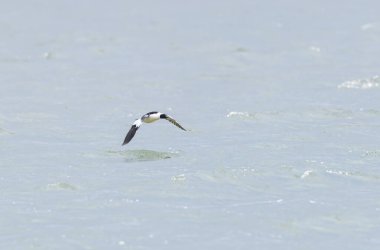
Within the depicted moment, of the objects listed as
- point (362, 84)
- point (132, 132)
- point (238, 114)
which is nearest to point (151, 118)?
point (132, 132)

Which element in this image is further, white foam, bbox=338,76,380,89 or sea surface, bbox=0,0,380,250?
white foam, bbox=338,76,380,89

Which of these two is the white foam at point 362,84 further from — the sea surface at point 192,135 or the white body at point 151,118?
the white body at point 151,118

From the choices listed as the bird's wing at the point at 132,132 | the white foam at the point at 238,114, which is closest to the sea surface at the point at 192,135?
the white foam at the point at 238,114

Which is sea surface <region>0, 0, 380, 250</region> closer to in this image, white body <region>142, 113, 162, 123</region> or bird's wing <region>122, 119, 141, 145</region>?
bird's wing <region>122, 119, 141, 145</region>

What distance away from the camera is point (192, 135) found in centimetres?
2709

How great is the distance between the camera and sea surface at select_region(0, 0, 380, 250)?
57.8 feet

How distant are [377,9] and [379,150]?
37363 mm

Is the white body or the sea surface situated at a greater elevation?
the white body

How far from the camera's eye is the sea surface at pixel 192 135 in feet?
57.8

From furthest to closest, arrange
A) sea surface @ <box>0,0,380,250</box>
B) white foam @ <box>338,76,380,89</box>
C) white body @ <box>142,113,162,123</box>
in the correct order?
white foam @ <box>338,76,380,89</box>, white body @ <box>142,113,162,123</box>, sea surface @ <box>0,0,380,250</box>

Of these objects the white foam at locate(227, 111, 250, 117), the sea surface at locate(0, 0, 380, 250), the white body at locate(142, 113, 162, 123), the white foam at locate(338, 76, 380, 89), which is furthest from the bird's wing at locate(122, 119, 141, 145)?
the white foam at locate(338, 76, 380, 89)

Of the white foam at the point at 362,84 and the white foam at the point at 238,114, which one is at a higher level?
the white foam at the point at 238,114

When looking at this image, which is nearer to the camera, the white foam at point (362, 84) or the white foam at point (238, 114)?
the white foam at point (238, 114)

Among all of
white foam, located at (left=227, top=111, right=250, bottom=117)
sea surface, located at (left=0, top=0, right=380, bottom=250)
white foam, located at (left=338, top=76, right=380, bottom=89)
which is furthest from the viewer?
white foam, located at (left=338, top=76, right=380, bottom=89)
